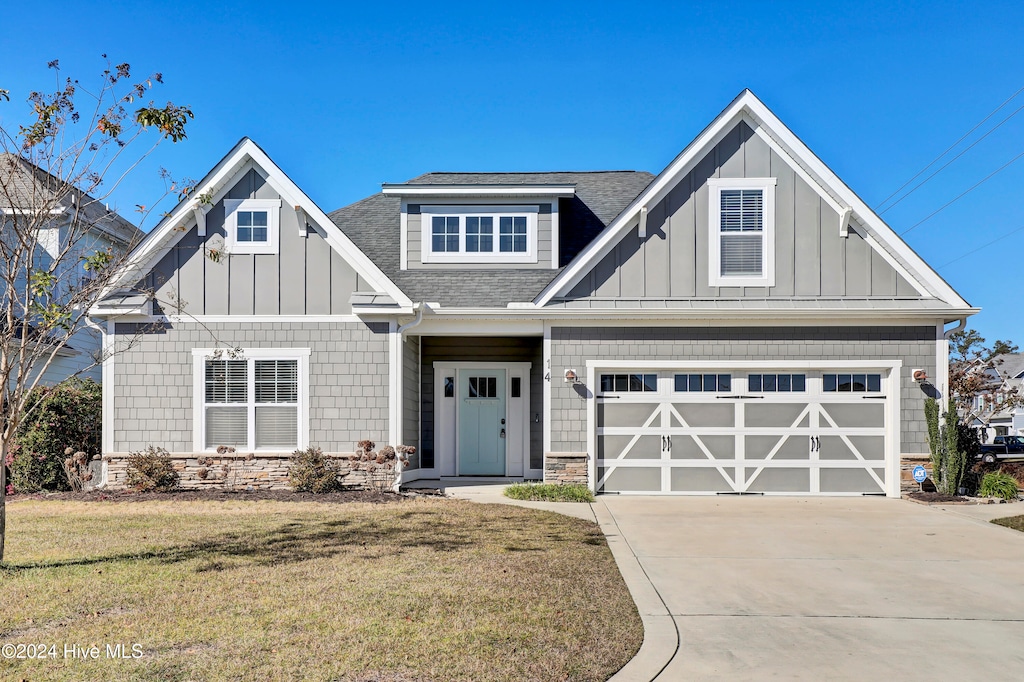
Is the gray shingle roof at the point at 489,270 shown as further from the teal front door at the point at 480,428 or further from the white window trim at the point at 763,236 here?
the white window trim at the point at 763,236

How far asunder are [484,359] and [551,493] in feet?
12.8

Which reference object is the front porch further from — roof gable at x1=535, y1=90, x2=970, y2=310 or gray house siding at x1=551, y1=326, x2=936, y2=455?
roof gable at x1=535, y1=90, x2=970, y2=310

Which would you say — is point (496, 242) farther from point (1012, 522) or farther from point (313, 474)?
point (1012, 522)

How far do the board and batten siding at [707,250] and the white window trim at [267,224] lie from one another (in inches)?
199

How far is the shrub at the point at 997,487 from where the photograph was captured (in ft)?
45.0

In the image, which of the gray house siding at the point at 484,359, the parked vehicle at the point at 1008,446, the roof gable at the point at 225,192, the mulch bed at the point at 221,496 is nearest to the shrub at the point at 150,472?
the mulch bed at the point at 221,496

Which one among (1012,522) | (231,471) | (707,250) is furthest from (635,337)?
(231,471)

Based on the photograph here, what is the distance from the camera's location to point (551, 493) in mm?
13336

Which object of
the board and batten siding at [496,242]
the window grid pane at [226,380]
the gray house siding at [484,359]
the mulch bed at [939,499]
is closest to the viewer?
the mulch bed at [939,499]

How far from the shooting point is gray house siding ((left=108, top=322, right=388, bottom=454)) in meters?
13.9

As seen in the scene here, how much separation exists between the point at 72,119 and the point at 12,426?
2.98 m

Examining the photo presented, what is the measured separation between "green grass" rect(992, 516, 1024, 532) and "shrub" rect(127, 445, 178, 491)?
12355 millimetres

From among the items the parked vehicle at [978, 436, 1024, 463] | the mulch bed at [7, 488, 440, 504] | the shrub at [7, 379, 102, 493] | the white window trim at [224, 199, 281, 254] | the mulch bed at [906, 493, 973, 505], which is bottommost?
the parked vehicle at [978, 436, 1024, 463]

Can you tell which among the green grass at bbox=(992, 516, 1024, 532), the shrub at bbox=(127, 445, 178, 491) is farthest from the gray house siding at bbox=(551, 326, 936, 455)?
the shrub at bbox=(127, 445, 178, 491)
